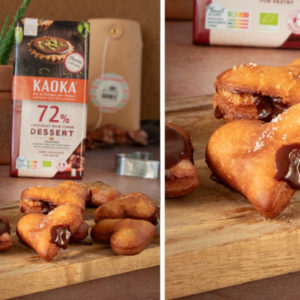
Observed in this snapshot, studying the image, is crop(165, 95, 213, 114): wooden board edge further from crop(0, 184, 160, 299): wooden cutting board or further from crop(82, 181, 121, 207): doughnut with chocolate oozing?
crop(0, 184, 160, 299): wooden cutting board

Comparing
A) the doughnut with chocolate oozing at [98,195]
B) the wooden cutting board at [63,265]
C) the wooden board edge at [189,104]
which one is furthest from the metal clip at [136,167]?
the wooden cutting board at [63,265]

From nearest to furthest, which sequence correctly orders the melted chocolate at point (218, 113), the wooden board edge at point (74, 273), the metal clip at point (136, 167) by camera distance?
the wooden board edge at point (74, 273) → the melted chocolate at point (218, 113) → the metal clip at point (136, 167)

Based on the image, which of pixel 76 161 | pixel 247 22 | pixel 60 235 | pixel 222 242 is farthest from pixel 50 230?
pixel 247 22

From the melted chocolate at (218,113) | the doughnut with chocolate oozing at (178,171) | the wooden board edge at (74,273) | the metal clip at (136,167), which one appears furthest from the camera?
the metal clip at (136,167)

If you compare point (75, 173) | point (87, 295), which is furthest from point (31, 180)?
point (87, 295)

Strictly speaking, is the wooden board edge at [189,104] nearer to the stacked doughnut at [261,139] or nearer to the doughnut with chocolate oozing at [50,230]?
the stacked doughnut at [261,139]

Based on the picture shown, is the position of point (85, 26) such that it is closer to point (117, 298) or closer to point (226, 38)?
point (226, 38)
